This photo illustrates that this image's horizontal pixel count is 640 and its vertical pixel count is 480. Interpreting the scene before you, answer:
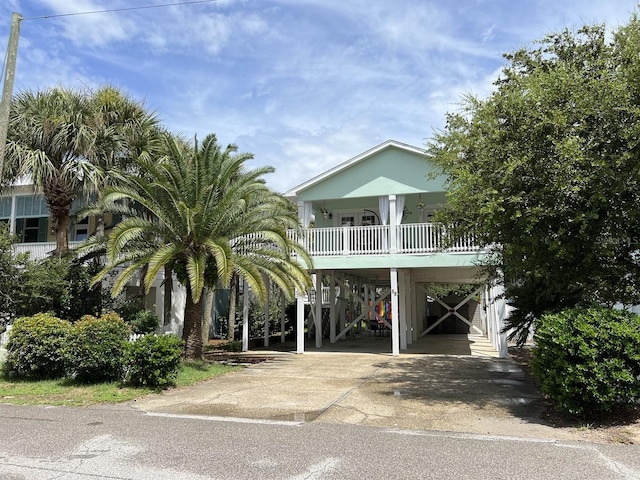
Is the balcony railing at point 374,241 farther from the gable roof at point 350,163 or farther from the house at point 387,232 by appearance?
the gable roof at point 350,163

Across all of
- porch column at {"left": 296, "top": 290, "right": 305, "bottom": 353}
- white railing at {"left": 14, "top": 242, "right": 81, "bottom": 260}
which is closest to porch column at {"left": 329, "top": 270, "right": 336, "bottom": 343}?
porch column at {"left": 296, "top": 290, "right": 305, "bottom": 353}

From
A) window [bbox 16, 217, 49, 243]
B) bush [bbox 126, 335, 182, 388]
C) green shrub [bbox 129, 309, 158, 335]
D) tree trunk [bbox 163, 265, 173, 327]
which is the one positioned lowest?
bush [bbox 126, 335, 182, 388]

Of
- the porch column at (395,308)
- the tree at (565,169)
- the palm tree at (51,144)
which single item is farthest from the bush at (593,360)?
the palm tree at (51,144)

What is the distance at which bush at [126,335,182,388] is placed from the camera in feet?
→ 32.4

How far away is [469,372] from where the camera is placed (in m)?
12.4

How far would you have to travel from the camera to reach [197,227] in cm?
1227

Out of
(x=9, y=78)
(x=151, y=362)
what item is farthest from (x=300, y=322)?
(x=9, y=78)

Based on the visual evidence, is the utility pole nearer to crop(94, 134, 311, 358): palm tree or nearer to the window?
crop(94, 134, 311, 358): palm tree

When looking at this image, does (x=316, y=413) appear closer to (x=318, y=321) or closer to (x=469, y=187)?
(x=469, y=187)

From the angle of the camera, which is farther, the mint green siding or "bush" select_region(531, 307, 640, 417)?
the mint green siding

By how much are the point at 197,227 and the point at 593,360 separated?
8.90 m

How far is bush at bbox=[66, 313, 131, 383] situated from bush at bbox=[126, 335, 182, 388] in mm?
294

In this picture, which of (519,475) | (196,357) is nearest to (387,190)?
(196,357)

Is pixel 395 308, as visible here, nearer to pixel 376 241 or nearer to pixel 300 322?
pixel 376 241
